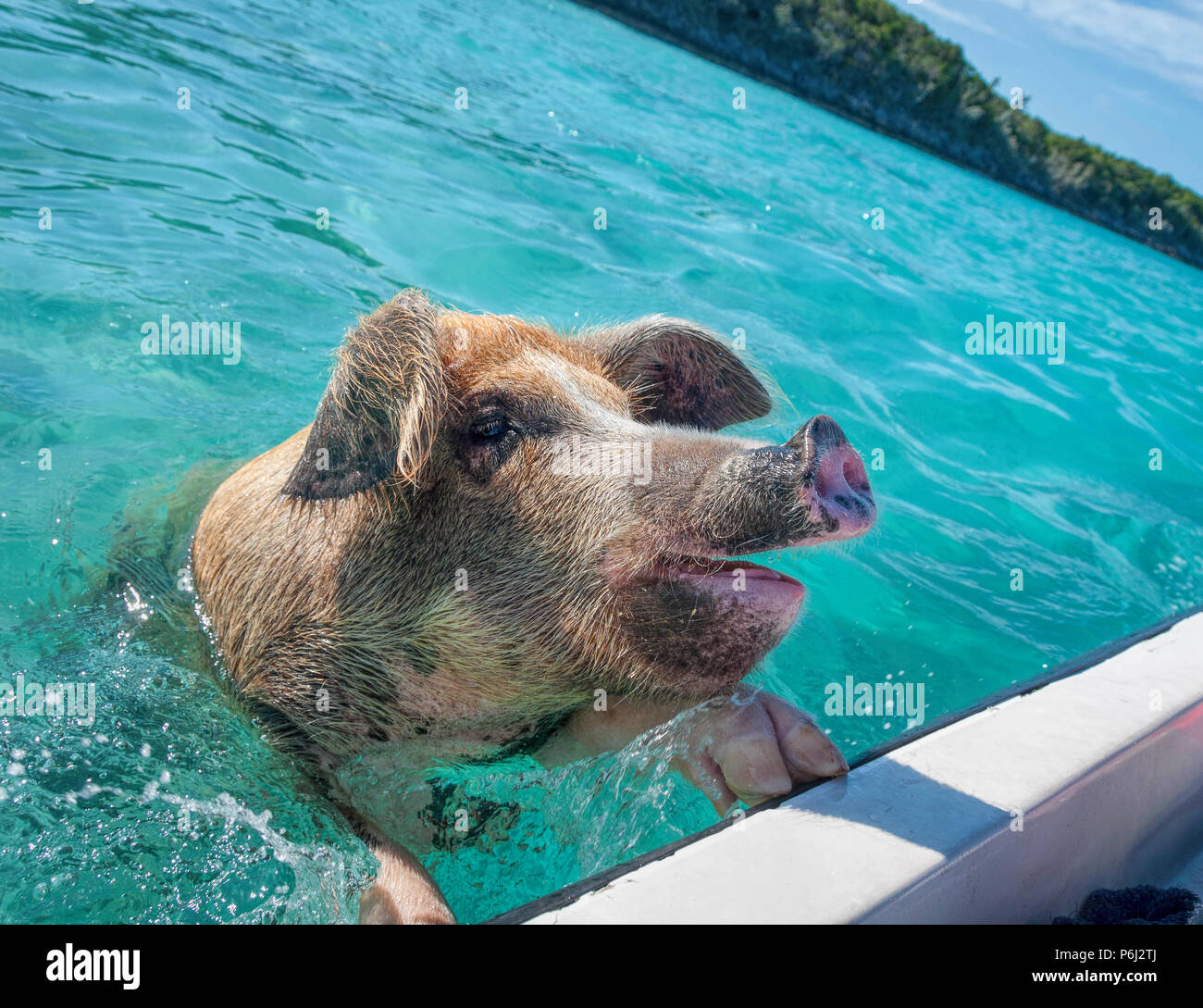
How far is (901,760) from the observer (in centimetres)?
250

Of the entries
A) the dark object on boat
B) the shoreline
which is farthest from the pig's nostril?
the shoreline

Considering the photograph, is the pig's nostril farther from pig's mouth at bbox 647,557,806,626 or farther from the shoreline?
the shoreline

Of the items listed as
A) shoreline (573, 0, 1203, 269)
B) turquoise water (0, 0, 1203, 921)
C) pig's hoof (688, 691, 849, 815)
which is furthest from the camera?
shoreline (573, 0, 1203, 269)

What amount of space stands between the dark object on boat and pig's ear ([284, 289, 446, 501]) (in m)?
2.07

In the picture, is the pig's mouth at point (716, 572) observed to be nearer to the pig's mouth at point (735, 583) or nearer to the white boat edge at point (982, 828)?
the pig's mouth at point (735, 583)

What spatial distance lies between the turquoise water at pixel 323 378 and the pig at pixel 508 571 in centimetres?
29

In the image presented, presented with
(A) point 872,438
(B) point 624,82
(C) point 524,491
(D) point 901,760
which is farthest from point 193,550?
(B) point 624,82

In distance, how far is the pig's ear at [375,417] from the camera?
251 centimetres

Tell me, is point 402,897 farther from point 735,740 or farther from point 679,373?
point 679,373

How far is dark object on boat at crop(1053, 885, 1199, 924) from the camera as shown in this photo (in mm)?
2545

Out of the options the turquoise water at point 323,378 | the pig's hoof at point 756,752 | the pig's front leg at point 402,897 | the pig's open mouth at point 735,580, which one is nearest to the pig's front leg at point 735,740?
the pig's hoof at point 756,752

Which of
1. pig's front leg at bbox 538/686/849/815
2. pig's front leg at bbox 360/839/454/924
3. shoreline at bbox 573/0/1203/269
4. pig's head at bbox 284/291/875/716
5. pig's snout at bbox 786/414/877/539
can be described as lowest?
pig's front leg at bbox 360/839/454/924

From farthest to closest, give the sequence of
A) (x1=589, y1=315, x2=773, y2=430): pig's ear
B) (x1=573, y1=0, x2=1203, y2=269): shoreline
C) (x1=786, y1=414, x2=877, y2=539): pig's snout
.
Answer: (x1=573, y1=0, x2=1203, y2=269): shoreline, (x1=589, y1=315, x2=773, y2=430): pig's ear, (x1=786, y1=414, x2=877, y2=539): pig's snout
